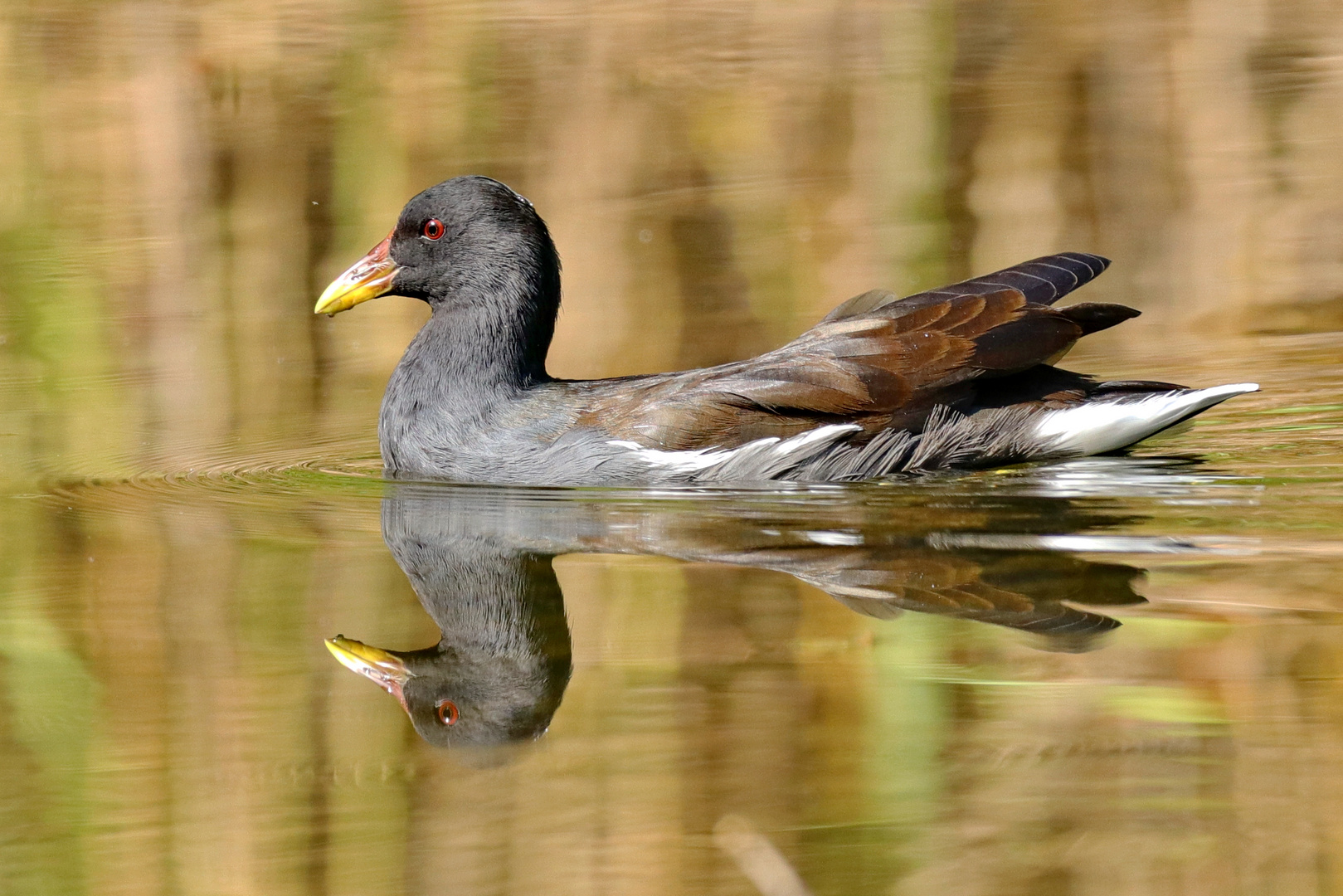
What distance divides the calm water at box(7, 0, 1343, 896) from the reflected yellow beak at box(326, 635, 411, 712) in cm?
6

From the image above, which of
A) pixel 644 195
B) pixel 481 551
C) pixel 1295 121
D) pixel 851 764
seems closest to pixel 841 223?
pixel 644 195

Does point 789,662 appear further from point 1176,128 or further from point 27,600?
point 1176,128

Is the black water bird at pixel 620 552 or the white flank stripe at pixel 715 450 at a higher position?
the white flank stripe at pixel 715 450

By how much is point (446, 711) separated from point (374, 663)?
0.36 metres

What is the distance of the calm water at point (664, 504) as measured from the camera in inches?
120

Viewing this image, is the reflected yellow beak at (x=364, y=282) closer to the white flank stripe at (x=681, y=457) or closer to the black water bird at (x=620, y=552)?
the black water bird at (x=620, y=552)

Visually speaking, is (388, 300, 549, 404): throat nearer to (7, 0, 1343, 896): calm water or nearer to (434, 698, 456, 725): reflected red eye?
(7, 0, 1343, 896): calm water

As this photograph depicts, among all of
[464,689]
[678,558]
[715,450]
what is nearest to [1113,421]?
[715,450]

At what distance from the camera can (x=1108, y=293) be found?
818 centimetres

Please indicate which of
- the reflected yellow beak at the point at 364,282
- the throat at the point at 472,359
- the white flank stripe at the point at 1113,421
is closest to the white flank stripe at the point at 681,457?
the throat at the point at 472,359

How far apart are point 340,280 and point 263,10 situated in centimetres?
667

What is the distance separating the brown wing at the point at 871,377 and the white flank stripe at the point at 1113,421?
21cm

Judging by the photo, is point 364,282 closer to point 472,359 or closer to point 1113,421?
point 472,359

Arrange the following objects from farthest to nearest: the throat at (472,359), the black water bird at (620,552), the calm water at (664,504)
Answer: the throat at (472,359) < the black water bird at (620,552) < the calm water at (664,504)
